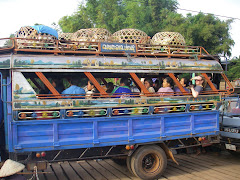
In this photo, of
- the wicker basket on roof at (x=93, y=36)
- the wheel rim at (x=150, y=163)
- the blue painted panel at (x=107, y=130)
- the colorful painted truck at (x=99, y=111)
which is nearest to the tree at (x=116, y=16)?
A: the wicker basket on roof at (x=93, y=36)

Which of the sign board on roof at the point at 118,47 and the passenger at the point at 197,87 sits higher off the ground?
the sign board on roof at the point at 118,47

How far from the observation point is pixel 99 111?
187 inches

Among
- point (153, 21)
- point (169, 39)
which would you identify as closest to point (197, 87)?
point (169, 39)

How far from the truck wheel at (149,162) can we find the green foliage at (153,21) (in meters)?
12.2

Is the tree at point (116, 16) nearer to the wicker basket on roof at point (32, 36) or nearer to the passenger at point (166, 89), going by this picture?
the passenger at point (166, 89)

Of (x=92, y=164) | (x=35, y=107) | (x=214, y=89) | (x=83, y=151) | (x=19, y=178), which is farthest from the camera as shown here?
(x=92, y=164)

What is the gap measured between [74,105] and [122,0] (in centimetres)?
2068

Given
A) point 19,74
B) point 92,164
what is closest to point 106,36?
point 19,74

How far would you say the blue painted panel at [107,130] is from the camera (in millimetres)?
4301

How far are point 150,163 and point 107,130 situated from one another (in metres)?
1.30

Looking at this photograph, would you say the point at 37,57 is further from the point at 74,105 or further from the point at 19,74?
the point at 74,105

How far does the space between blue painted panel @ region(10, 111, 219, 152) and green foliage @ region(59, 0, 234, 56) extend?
11.7 metres

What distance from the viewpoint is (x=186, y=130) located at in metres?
5.48

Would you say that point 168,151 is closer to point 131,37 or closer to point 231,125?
point 231,125
